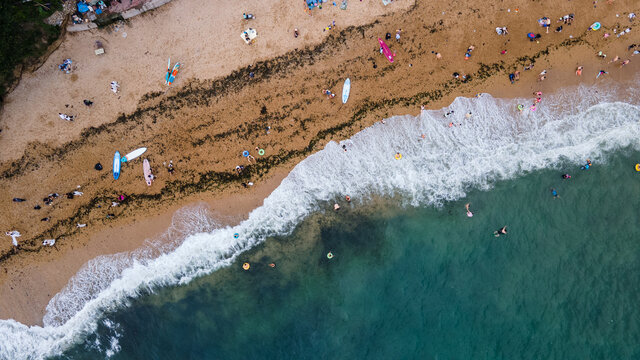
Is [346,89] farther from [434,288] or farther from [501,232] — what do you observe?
[434,288]

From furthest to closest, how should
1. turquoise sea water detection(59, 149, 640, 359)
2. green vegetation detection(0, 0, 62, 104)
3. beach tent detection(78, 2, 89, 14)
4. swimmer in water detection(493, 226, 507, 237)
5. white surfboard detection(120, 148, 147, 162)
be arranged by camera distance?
swimmer in water detection(493, 226, 507, 237)
turquoise sea water detection(59, 149, 640, 359)
white surfboard detection(120, 148, 147, 162)
beach tent detection(78, 2, 89, 14)
green vegetation detection(0, 0, 62, 104)

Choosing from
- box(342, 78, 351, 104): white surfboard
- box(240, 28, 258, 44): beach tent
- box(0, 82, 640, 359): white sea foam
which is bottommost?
box(0, 82, 640, 359): white sea foam

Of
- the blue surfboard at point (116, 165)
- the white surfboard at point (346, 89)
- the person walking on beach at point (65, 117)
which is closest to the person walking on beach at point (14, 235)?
the blue surfboard at point (116, 165)

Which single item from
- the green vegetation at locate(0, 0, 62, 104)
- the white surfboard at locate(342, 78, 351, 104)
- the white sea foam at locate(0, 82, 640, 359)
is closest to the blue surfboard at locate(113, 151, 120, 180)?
the white sea foam at locate(0, 82, 640, 359)

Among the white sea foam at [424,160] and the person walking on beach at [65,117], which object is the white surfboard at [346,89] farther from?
the person walking on beach at [65,117]

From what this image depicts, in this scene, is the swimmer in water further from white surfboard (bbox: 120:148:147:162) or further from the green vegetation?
the green vegetation

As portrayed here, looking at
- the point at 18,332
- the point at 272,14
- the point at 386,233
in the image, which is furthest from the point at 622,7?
the point at 18,332
